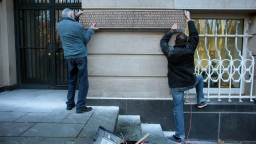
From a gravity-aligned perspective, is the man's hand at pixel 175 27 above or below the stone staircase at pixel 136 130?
above

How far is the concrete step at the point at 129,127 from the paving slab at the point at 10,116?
6.23 ft

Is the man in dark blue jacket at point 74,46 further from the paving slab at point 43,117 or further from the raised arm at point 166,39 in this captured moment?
the raised arm at point 166,39

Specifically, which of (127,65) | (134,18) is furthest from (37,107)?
(134,18)

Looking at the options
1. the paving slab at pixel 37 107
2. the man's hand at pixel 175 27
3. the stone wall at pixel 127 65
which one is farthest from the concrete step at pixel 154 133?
the man's hand at pixel 175 27

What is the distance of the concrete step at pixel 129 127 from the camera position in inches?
106

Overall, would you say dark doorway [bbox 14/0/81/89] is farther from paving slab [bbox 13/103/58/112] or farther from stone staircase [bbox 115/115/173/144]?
stone staircase [bbox 115/115/173/144]

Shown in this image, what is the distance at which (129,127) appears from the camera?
3.01m

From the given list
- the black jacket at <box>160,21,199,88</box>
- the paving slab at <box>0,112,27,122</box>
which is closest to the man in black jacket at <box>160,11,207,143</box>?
the black jacket at <box>160,21,199,88</box>

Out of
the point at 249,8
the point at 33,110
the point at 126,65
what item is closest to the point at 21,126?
the point at 33,110

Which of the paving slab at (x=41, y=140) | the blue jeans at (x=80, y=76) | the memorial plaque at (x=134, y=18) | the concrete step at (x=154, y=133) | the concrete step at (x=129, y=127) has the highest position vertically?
the memorial plaque at (x=134, y=18)

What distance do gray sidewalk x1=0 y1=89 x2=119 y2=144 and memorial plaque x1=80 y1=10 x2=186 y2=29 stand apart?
1913 mm

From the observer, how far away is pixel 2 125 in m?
2.54

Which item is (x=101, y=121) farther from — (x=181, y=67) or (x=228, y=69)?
(x=228, y=69)

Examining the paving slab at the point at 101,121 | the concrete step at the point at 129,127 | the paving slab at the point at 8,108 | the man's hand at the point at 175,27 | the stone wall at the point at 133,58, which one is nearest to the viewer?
the paving slab at the point at 101,121
